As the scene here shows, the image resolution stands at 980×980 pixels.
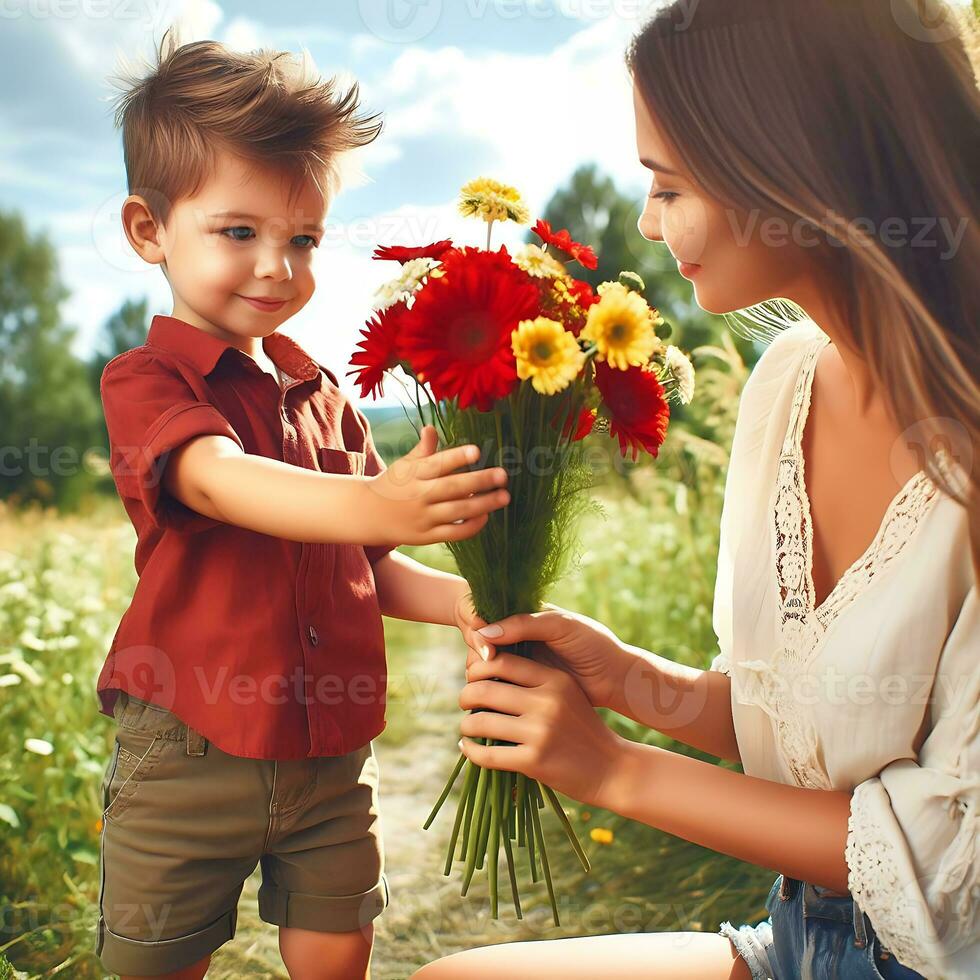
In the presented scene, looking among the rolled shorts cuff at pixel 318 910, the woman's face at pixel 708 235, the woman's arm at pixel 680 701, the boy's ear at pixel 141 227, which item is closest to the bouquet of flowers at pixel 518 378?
the woman's face at pixel 708 235

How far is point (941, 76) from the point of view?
4.17 ft

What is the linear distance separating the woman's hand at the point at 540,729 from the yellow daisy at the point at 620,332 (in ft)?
1.47

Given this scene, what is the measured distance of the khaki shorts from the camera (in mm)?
1512

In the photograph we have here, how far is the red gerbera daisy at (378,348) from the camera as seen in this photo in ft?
3.74

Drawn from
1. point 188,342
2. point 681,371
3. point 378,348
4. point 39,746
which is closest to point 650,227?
point 681,371

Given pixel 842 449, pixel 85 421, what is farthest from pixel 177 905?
pixel 85 421

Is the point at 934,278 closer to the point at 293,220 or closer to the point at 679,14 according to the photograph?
the point at 679,14

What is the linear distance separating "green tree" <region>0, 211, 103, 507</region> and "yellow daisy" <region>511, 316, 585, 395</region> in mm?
5481

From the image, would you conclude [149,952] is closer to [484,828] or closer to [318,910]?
[318,910]

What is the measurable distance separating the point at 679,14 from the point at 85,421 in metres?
6.23

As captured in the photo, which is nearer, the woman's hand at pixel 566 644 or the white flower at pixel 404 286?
the white flower at pixel 404 286

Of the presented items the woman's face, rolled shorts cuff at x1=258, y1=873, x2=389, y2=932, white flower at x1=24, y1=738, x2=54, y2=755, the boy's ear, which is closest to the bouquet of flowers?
the woman's face

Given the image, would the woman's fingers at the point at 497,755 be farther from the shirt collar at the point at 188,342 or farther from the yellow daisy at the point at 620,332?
the shirt collar at the point at 188,342

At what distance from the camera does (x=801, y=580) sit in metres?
1.45
